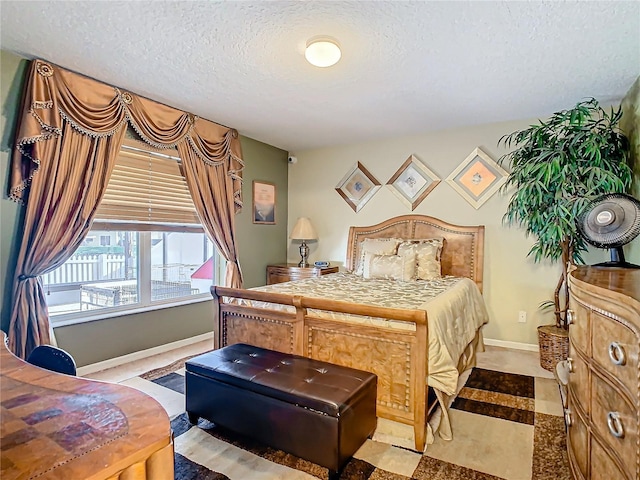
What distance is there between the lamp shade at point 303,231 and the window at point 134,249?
1.24 meters

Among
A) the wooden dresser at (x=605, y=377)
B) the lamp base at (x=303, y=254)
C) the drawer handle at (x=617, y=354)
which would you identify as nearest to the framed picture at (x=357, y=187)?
the lamp base at (x=303, y=254)

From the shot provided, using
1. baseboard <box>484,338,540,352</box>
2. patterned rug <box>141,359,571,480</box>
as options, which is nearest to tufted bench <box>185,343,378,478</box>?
patterned rug <box>141,359,571,480</box>

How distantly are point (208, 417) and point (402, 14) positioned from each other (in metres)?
2.58

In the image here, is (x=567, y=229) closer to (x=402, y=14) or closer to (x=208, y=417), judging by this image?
(x=402, y=14)

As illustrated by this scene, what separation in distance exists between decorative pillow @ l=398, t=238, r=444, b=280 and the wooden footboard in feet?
5.52

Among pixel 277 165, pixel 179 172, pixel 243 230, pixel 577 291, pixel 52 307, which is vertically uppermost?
pixel 277 165

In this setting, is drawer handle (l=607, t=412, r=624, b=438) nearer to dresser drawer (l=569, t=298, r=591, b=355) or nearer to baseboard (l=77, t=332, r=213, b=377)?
dresser drawer (l=569, t=298, r=591, b=355)

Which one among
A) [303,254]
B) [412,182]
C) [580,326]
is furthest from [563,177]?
[303,254]

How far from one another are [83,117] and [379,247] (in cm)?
301

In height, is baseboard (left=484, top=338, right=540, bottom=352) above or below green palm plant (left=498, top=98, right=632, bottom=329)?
below

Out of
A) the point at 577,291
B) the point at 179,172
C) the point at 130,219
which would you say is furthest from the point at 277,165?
the point at 577,291

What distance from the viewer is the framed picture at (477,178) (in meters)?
3.91

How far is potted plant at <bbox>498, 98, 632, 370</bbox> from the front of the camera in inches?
113

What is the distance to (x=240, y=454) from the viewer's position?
1936 mm
